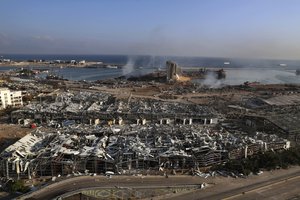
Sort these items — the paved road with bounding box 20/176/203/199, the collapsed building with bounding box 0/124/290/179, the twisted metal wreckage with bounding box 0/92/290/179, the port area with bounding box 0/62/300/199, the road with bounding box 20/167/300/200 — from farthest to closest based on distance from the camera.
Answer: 1. the twisted metal wreckage with bounding box 0/92/290/179
2. the collapsed building with bounding box 0/124/290/179
3. the port area with bounding box 0/62/300/199
4. the road with bounding box 20/167/300/200
5. the paved road with bounding box 20/176/203/199

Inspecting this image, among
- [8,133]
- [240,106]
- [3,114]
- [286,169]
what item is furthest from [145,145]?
[240,106]

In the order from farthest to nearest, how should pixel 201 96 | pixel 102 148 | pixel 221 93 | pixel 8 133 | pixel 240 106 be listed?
pixel 221 93, pixel 201 96, pixel 240 106, pixel 8 133, pixel 102 148

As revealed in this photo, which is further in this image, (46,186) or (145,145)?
(145,145)

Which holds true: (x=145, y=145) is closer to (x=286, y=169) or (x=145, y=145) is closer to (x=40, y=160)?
(x=40, y=160)

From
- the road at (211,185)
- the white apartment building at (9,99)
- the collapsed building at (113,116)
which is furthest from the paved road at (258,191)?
the white apartment building at (9,99)

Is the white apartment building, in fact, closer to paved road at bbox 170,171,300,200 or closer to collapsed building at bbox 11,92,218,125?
collapsed building at bbox 11,92,218,125

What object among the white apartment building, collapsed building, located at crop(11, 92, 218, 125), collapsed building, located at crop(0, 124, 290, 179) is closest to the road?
collapsed building, located at crop(0, 124, 290, 179)
